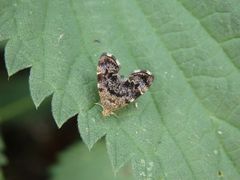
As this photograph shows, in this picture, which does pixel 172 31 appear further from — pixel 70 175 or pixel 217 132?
pixel 70 175

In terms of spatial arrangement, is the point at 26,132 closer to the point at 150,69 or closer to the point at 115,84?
the point at 115,84

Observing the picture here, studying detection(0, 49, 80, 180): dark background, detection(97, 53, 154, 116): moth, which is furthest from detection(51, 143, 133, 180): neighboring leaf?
detection(97, 53, 154, 116): moth

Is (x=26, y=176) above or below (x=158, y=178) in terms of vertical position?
below

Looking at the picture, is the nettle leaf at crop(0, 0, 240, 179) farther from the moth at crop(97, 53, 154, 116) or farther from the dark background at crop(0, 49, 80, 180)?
the dark background at crop(0, 49, 80, 180)

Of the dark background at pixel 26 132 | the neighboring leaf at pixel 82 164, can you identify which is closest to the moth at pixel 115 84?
the neighboring leaf at pixel 82 164

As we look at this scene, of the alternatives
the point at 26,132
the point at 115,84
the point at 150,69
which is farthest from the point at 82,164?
the point at 150,69

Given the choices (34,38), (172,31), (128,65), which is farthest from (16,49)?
(172,31)
